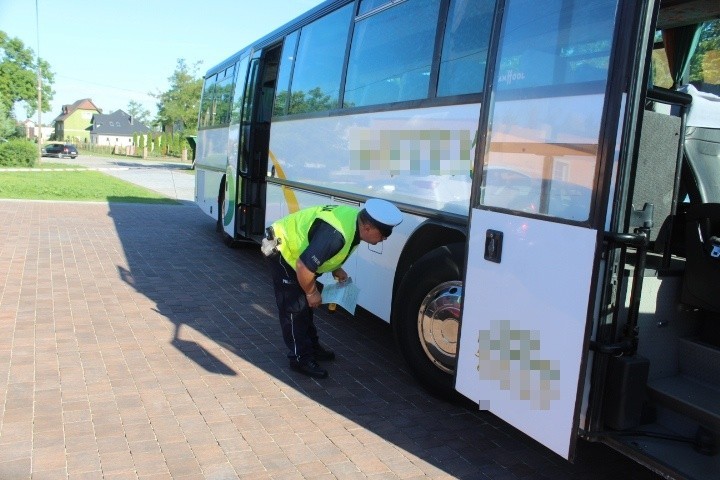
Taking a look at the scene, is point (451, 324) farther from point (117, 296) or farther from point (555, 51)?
point (117, 296)

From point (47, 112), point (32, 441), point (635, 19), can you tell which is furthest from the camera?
point (47, 112)

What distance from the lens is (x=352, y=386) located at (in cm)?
484

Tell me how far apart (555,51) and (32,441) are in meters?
3.69

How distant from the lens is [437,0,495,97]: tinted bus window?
4223 mm

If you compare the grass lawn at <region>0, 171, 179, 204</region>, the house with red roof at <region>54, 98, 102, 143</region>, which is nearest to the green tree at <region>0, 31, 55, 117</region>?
the grass lawn at <region>0, 171, 179, 204</region>

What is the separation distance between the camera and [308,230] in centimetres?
455

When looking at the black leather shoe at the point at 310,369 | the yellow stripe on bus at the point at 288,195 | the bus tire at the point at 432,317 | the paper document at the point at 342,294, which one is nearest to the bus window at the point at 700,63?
the bus tire at the point at 432,317

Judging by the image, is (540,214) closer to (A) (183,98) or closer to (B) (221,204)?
(B) (221,204)

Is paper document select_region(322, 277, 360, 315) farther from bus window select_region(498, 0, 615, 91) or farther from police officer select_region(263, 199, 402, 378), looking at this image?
bus window select_region(498, 0, 615, 91)

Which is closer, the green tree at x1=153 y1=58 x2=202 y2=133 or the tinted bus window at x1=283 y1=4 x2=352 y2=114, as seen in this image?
the tinted bus window at x1=283 y1=4 x2=352 y2=114

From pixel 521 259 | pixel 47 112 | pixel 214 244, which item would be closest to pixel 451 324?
pixel 521 259

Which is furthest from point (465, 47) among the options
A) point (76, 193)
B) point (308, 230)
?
point (76, 193)

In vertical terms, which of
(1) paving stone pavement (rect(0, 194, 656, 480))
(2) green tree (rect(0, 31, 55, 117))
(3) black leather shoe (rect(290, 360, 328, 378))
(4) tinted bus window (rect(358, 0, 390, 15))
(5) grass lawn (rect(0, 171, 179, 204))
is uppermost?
(2) green tree (rect(0, 31, 55, 117))

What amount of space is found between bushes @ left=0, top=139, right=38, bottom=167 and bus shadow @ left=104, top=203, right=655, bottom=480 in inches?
1241
